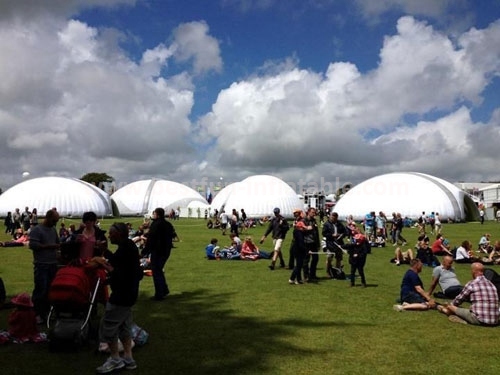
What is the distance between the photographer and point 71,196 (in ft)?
203

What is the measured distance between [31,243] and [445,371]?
6321mm

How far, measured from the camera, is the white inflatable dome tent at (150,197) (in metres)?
79.2

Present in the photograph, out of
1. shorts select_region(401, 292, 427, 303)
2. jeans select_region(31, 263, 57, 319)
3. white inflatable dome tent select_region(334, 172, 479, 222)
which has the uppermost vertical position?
white inflatable dome tent select_region(334, 172, 479, 222)

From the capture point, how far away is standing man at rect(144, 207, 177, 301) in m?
9.60

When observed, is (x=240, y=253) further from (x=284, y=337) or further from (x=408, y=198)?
(x=408, y=198)

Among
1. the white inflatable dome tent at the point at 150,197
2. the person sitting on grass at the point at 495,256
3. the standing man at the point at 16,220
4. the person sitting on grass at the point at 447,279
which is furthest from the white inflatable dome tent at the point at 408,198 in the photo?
the person sitting on grass at the point at 447,279

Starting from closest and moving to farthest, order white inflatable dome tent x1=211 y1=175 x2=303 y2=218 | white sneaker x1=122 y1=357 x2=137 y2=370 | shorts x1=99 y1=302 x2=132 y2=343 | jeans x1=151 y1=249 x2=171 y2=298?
1. shorts x1=99 y1=302 x2=132 y2=343
2. white sneaker x1=122 y1=357 x2=137 y2=370
3. jeans x1=151 y1=249 x2=171 y2=298
4. white inflatable dome tent x1=211 y1=175 x2=303 y2=218

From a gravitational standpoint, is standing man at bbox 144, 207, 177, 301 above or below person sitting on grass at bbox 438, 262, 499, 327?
above

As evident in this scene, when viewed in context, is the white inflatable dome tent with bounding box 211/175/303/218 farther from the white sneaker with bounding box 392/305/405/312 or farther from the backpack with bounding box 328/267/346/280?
the white sneaker with bounding box 392/305/405/312

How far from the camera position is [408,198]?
50.6 metres

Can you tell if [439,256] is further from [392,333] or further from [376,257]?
[392,333]

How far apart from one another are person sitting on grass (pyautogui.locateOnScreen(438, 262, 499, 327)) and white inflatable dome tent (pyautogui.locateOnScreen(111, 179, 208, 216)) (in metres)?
70.6

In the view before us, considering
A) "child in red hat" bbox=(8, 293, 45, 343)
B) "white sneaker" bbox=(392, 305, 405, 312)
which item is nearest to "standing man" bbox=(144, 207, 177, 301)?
"child in red hat" bbox=(8, 293, 45, 343)

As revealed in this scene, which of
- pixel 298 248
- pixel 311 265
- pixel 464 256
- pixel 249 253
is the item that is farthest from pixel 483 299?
pixel 249 253
